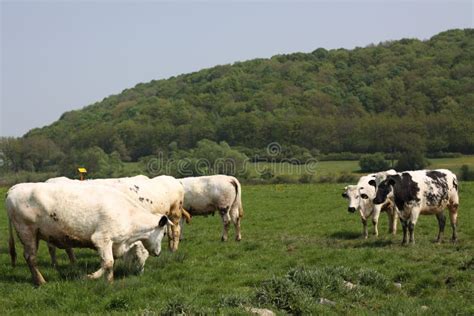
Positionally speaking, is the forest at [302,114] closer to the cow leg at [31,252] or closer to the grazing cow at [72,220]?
the grazing cow at [72,220]

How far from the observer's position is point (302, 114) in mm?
107188

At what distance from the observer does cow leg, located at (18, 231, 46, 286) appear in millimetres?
11102

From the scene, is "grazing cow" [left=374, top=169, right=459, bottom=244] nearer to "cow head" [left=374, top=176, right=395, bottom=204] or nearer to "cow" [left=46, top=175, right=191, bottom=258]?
"cow head" [left=374, top=176, right=395, bottom=204]

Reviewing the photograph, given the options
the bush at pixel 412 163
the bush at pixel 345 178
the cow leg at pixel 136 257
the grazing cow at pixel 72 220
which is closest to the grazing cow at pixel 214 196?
the cow leg at pixel 136 257

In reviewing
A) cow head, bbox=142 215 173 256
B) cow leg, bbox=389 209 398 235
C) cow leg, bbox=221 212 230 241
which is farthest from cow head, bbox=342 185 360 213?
cow head, bbox=142 215 173 256

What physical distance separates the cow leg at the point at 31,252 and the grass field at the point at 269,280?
24 centimetres

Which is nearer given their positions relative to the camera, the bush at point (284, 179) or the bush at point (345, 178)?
the bush at point (345, 178)

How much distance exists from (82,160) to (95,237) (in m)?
74.1

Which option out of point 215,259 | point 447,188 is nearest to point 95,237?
point 215,259

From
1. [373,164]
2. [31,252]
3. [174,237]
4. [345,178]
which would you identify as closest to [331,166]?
[373,164]

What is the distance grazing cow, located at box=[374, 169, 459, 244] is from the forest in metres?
53.2

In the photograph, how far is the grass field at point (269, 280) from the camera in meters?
9.30

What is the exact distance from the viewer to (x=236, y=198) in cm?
1908

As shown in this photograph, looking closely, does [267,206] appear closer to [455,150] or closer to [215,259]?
[215,259]
